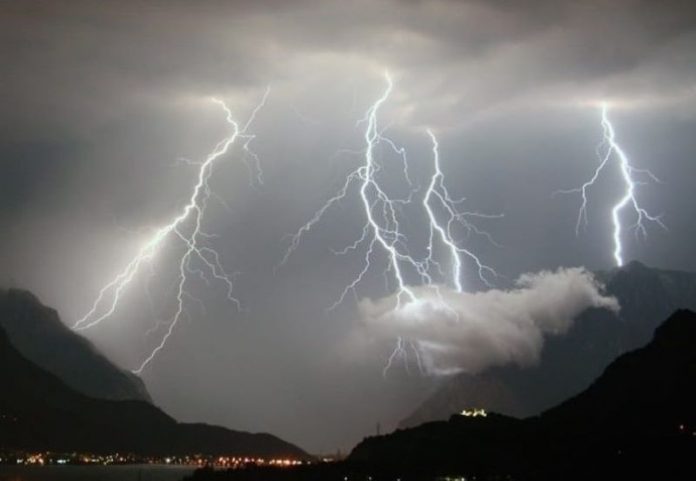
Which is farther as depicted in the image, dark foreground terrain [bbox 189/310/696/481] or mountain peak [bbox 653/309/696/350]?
mountain peak [bbox 653/309/696/350]

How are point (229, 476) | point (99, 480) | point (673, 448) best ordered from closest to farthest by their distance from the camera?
point (673, 448) → point (229, 476) → point (99, 480)

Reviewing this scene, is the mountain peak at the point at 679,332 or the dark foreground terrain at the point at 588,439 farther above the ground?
the mountain peak at the point at 679,332

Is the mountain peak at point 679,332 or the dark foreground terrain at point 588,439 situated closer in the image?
the dark foreground terrain at point 588,439

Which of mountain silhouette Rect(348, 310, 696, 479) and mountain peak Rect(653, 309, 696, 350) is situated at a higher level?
mountain peak Rect(653, 309, 696, 350)

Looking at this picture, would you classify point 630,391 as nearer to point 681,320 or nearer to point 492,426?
point 681,320

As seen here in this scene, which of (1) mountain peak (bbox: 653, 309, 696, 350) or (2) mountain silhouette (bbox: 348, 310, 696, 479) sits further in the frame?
(1) mountain peak (bbox: 653, 309, 696, 350)

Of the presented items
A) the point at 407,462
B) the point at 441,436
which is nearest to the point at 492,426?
the point at 441,436

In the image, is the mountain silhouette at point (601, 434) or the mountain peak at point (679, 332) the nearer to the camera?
the mountain silhouette at point (601, 434)

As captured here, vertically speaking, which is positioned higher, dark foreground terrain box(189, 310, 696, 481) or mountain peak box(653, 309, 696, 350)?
mountain peak box(653, 309, 696, 350)
